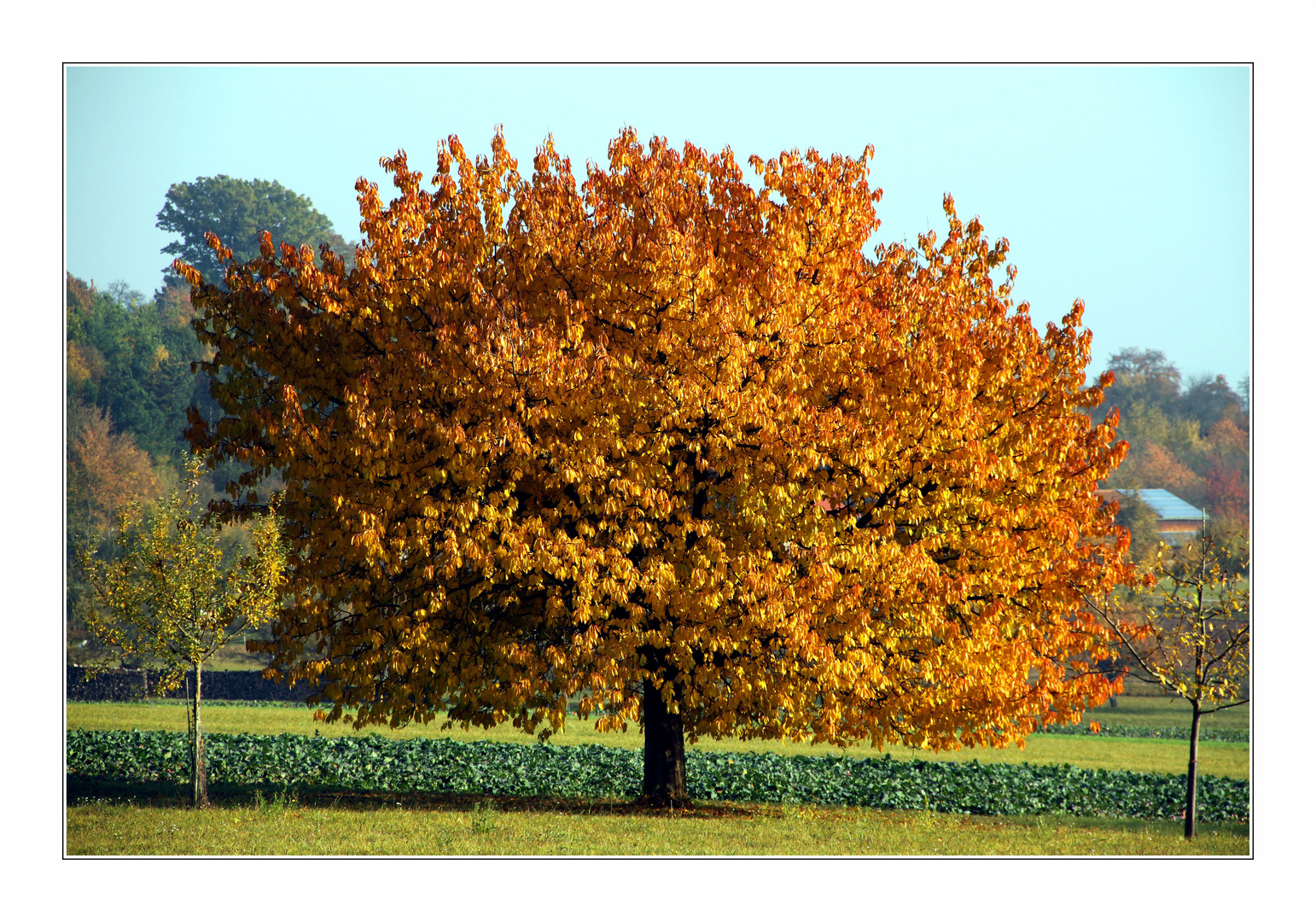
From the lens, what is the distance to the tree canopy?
61.8 m

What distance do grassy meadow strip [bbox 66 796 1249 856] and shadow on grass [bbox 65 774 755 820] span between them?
0.29 ft

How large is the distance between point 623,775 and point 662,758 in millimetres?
4624

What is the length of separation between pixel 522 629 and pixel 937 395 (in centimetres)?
609

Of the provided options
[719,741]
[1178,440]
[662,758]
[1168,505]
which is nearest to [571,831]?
[662,758]

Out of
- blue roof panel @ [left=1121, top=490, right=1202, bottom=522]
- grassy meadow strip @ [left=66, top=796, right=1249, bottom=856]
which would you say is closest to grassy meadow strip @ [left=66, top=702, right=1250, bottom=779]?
grassy meadow strip @ [left=66, top=796, right=1249, bottom=856]

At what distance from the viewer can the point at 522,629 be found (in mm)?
13297

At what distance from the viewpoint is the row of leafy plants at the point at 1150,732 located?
3206 cm

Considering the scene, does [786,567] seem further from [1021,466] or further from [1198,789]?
[1198,789]

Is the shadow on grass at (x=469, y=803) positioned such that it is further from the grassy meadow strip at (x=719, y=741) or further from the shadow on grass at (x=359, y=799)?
the grassy meadow strip at (x=719, y=741)

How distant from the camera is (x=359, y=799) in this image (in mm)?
15320

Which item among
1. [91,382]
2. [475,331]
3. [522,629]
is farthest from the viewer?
[91,382]

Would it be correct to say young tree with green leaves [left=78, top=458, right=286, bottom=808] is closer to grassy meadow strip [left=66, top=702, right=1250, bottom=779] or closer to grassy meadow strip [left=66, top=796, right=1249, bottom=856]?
grassy meadow strip [left=66, top=796, right=1249, bottom=856]

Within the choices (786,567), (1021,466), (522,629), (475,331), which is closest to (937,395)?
(1021,466)
